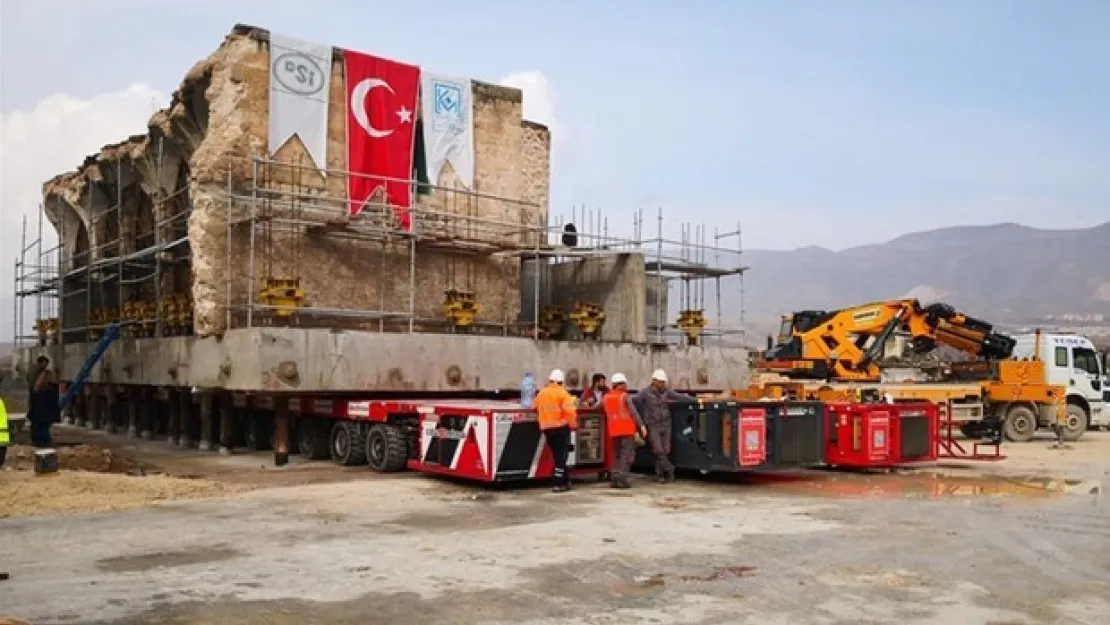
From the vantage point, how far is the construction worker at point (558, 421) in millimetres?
15031

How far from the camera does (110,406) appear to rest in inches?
1099

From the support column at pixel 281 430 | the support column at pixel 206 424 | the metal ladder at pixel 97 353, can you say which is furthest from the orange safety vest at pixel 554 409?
the metal ladder at pixel 97 353

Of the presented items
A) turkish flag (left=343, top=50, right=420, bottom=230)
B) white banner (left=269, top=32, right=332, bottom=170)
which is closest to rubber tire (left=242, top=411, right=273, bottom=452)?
turkish flag (left=343, top=50, right=420, bottom=230)

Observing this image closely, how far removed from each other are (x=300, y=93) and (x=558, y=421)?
10.3 m

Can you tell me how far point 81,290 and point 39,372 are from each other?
11.3 meters

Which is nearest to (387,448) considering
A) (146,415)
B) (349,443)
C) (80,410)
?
(349,443)

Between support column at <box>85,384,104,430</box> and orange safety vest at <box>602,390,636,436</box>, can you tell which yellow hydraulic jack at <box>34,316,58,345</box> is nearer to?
support column at <box>85,384,104,430</box>

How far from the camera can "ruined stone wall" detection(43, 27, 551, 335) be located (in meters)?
20.6

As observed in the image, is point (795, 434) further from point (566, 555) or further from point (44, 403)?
point (44, 403)

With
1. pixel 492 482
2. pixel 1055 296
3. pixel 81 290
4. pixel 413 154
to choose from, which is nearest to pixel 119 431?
pixel 81 290

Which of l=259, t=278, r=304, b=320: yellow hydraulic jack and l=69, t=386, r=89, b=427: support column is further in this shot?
l=69, t=386, r=89, b=427: support column

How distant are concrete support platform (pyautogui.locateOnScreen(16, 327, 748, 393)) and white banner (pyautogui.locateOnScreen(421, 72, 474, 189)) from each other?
4983 mm

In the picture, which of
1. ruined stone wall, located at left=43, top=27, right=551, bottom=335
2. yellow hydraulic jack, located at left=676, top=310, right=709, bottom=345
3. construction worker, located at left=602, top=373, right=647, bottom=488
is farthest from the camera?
yellow hydraulic jack, located at left=676, top=310, right=709, bottom=345

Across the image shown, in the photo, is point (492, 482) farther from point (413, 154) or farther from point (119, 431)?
point (119, 431)
